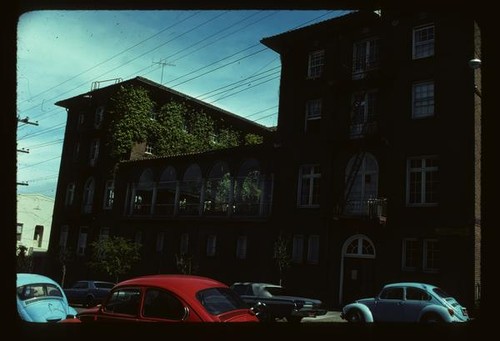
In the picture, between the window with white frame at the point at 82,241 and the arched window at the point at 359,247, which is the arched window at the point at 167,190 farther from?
the arched window at the point at 359,247

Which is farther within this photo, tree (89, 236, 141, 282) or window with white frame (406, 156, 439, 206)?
tree (89, 236, 141, 282)

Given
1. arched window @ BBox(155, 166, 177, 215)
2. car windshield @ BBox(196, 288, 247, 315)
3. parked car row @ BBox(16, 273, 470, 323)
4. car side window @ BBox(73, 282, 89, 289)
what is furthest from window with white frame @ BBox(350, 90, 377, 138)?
car windshield @ BBox(196, 288, 247, 315)

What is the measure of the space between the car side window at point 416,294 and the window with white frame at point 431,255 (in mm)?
6430

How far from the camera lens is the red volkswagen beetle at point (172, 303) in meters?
5.98

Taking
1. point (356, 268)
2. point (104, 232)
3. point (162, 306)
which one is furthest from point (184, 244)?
point (162, 306)

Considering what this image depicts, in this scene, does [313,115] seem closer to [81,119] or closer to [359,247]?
[359,247]

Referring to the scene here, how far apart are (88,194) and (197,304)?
122 ft

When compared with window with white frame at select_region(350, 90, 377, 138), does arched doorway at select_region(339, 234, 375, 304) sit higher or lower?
lower

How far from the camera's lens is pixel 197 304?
19.8 ft

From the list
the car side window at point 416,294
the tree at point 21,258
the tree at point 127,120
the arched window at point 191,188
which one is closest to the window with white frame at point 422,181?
the car side window at point 416,294

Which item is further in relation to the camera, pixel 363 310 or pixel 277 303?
pixel 277 303

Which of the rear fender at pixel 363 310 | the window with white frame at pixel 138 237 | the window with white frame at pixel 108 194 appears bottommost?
the rear fender at pixel 363 310

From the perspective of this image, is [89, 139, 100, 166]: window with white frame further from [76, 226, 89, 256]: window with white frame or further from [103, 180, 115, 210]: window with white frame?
[76, 226, 89, 256]: window with white frame

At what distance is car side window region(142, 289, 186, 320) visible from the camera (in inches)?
235
